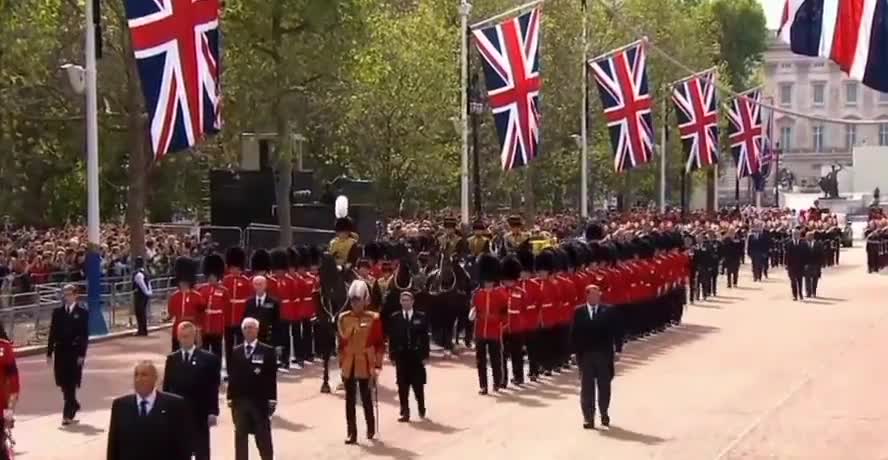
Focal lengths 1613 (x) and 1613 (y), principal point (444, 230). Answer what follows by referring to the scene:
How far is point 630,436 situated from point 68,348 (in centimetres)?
587

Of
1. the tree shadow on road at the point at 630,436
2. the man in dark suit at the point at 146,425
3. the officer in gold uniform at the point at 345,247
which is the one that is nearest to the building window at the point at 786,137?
the officer in gold uniform at the point at 345,247

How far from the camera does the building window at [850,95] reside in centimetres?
12838

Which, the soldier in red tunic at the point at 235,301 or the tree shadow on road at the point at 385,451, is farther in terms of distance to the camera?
the soldier in red tunic at the point at 235,301

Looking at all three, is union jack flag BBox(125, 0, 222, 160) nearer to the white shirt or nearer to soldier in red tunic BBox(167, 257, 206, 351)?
soldier in red tunic BBox(167, 257, 206, 351)

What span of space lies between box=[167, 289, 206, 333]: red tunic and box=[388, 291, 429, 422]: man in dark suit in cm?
272

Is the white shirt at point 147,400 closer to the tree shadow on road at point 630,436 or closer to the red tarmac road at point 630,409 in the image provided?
the red tarmac road at point 630,409

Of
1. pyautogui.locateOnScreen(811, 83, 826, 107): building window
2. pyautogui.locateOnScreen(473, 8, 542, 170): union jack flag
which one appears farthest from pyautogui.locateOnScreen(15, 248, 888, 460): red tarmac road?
pyautogui.locateOnScreen(811, 83, 826, 107): building window

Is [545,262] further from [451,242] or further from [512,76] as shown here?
[512,76]

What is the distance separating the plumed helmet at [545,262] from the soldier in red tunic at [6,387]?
9.81m

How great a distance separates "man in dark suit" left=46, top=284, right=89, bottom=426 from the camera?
16.7 m

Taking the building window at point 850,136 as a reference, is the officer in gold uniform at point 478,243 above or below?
below

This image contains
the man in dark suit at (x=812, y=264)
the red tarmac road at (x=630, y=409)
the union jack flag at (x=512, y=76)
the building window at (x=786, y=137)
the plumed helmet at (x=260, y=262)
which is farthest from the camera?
the building window at (x=786, y=137)

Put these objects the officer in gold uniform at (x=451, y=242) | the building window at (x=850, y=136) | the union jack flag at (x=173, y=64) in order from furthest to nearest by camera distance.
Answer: the building window at (x=850, y=136), the officer in gold uniform at (x=451, y=242), the union jack flag at (x=173, y=64)

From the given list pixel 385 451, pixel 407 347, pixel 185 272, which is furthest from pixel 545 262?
pixel 385 451
